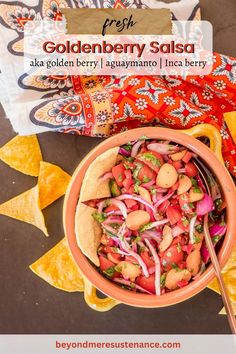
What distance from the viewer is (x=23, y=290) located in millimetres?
1398

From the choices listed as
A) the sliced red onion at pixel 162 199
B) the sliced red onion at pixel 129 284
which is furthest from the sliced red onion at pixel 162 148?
the sliced red onion at pixel 129 284

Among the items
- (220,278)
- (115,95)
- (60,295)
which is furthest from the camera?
(60,295)

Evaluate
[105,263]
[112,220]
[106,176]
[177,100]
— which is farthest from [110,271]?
[177,100]

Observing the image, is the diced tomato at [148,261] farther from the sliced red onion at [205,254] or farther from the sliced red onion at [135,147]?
the sliced red onion at [135,147]

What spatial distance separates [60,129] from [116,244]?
326 millimetres

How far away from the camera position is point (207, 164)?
3.91 feet

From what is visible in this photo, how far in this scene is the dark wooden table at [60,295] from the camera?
4.52ft

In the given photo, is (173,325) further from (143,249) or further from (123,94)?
(123,94)

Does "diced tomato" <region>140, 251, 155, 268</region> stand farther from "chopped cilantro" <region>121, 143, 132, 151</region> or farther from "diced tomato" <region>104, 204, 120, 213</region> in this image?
"chopped cilantro" <region>121, 143, 132, 151</region>

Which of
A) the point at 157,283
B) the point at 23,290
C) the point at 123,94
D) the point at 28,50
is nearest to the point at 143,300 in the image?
the point at 157,283

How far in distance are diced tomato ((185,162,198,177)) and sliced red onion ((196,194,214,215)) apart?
0.20 feet

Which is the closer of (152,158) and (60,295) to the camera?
(152,158)

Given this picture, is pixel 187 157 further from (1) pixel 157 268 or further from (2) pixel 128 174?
(1) pixel 157 268

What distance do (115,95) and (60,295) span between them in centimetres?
56
